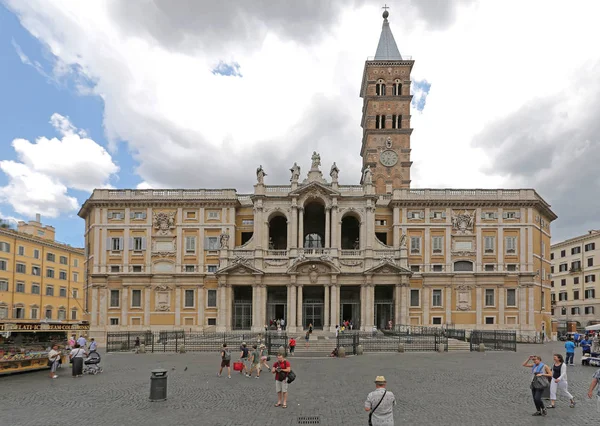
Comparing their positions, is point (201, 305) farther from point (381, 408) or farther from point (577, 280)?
point (577, 280)

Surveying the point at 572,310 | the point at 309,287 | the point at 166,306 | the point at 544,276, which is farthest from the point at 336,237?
the point at 572,310

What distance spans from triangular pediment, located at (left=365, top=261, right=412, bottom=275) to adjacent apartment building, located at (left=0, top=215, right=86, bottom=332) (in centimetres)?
3547

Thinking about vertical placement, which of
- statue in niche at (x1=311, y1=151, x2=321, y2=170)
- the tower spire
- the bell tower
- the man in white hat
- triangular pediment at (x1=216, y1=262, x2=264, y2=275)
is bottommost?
the man in white hat

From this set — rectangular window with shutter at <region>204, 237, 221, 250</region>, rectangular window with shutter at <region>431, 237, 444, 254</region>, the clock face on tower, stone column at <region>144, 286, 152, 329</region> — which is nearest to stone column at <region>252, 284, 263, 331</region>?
rectangular window with shutter at <region>204, 237, 221, 250</region>

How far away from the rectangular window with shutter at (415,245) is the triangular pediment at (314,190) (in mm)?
10190

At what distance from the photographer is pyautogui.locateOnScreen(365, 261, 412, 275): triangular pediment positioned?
178 ft

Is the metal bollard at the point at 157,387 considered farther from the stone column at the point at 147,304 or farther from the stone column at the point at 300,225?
the stone column at the point at 147,304

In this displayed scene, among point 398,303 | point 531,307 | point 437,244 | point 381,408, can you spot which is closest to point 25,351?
point 381,408

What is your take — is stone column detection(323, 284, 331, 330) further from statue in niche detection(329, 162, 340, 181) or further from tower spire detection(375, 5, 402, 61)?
tower spire detection(375, 5, 402, 61)

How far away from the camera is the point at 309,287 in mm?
56375

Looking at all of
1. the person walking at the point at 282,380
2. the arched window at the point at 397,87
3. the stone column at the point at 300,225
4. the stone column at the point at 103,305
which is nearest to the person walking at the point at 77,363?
the person walking at the point at 282,380

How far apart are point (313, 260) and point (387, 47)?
36.8 meters

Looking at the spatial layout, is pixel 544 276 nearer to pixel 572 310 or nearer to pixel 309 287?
pixel 572 310

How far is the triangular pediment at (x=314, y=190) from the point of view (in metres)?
56.8
